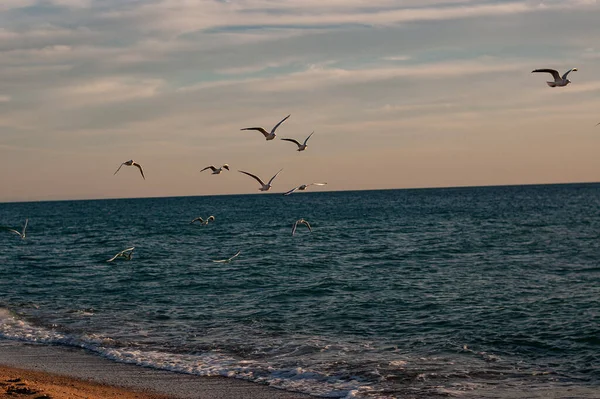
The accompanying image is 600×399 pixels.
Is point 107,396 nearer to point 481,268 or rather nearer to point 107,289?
point 107,289

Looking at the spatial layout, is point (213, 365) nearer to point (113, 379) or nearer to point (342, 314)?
point (113, 379)

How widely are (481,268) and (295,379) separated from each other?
2327 cm

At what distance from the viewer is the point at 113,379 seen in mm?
17031

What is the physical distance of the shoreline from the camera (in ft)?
51.9

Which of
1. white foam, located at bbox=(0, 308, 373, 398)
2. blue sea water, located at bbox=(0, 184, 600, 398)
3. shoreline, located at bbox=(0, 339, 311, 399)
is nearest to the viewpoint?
shoreline, located at bbox=(0, 339, 311, 399)

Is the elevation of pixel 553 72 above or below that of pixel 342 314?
above

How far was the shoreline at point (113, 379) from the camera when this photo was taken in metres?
15.8

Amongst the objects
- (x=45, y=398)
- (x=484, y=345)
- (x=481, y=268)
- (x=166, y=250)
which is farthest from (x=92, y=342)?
(x=166, y=250)

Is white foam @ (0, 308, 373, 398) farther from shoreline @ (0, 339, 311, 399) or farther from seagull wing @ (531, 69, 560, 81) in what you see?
seagull wing @ (531, 69, 560, 81)

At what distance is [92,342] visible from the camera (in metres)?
21.1

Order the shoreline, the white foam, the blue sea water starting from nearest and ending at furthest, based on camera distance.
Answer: the shoreline → the white foam → the blue sea water

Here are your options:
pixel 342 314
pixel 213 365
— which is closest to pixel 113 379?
pixel 213 365

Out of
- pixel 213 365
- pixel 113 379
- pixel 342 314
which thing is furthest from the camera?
pixel 342 314

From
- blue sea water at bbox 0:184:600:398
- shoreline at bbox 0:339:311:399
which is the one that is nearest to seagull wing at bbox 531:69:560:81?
blue sea water at bbox 0:184:600:398
